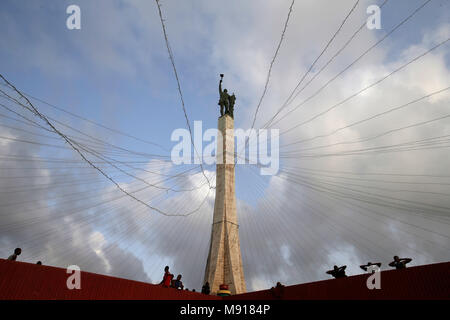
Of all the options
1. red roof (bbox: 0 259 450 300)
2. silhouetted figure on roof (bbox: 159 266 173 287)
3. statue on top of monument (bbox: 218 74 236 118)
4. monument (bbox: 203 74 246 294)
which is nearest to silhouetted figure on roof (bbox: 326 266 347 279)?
red roof (bbox: 0 259 450 300)

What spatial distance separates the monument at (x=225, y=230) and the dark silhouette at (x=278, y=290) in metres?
5.50

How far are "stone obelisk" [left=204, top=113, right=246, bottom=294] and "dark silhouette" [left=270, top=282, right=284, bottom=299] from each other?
5823mm

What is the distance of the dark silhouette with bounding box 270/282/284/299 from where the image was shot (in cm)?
903

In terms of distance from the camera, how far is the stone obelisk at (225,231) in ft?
49.2

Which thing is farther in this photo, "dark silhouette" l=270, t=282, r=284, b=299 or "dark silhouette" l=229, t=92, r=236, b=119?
"dark silhouette" l=229, t=92, r=236, b=119

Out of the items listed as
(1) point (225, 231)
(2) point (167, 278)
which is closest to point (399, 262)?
(2) point (167, 278)

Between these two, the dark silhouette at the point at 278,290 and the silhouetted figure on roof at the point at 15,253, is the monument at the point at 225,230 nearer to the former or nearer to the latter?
the dark silhouette at the point at 278,290

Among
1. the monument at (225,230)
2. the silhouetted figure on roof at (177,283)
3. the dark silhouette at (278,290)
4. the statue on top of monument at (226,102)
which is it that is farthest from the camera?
the statue on top of monument at (226,102)

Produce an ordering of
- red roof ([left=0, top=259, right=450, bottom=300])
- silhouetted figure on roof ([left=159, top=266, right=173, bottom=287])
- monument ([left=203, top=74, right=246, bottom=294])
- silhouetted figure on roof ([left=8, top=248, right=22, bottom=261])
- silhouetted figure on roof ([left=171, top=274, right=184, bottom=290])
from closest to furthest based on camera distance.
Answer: red roof ([left=0, top=259, right=450, bottom=300]), silhouetted figure on roof ([left=8, top=248, right=22, bottom=261]), silhouetted figure on roof ([left=159, top=266, right=173, bottom=287]), silhouetted figure on roof ([left=171, top=274, right=184, bottom=290]), monument ([left=203, top=74, right=246, bottom=294])

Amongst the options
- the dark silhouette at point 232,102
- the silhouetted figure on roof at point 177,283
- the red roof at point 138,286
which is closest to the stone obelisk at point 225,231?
the dark silhouette at point 232,102

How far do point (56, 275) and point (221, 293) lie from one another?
22.4ft

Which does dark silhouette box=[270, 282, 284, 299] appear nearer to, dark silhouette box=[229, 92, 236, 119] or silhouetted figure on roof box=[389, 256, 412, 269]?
silhouetted figure on roof box=[389, 256, 412, 269]

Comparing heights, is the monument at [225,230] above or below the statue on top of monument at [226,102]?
below
